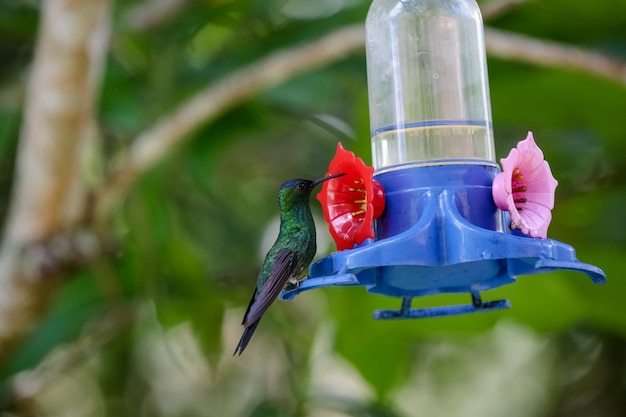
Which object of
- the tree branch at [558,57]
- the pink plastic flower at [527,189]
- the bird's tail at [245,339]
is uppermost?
the tree branch at [558,57]

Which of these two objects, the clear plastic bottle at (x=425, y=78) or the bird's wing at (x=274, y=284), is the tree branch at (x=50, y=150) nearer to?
the clear plastic bottle at (x=425, y=78)

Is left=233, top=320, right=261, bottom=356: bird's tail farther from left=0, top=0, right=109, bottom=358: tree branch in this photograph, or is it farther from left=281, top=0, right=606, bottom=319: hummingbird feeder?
left=0, top=0, right=109, bottom=358: tree branch

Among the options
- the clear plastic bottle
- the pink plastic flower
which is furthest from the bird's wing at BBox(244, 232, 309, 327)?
the pink plastic flower

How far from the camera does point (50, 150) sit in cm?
322

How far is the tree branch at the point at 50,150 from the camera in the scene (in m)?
3.06

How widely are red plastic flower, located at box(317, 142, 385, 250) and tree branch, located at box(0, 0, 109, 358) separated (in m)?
1.17

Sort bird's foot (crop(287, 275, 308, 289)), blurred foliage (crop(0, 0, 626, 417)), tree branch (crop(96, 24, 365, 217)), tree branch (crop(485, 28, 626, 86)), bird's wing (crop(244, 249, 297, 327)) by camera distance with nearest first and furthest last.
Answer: bird's wing (crop(244, 249, 297, 327)), bird's foot (crop(287, 275, 308, 289)), tree branch (crop(485, 28, 626, 86)), tree branch (crop(96, 24, 365, 217)), blurred foliage (crop(0, 0, 626, 417))

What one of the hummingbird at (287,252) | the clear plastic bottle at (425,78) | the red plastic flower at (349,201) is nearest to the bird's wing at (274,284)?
the hummingbird at (287,252)

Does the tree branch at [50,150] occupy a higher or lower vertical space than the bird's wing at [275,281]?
higher

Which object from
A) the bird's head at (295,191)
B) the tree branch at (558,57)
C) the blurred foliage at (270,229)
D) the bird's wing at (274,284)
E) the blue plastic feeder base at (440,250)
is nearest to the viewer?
the blue plastic feeder base at (440,250)

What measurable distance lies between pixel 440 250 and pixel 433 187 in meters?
0.19

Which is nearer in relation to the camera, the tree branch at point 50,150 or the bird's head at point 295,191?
the bird's head at point 295,191

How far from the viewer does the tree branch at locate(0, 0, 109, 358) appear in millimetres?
3061

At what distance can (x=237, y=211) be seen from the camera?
5234 millimetres
